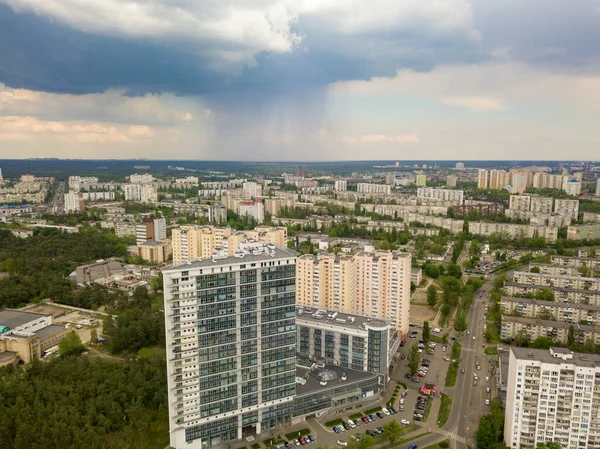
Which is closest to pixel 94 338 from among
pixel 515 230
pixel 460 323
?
pixel 460 323

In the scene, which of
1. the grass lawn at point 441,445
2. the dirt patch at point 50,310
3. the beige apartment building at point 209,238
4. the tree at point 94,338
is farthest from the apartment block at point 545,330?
the dirt patch at point 50,310

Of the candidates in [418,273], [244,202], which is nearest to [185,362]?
[418,273]

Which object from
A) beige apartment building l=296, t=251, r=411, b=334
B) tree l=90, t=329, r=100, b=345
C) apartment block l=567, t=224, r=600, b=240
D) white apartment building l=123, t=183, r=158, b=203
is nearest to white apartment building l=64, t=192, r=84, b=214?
white apartment building l=123, t=183, r=158, b=203

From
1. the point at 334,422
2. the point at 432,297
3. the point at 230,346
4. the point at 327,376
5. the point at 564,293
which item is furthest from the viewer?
the point at 432,297

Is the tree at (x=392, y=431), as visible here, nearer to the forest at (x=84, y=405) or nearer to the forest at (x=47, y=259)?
the forest at (x=84, y=405)

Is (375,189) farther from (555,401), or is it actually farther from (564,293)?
(555,401)

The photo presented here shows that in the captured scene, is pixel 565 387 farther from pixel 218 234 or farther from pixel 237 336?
pixel 218 234

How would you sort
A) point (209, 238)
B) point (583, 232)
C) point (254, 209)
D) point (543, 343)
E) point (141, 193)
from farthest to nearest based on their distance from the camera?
1. point (141, 193)
2. point (254, 209)
3. point (583, 232)
4. point (209, 238)
5. point (543, 343)
